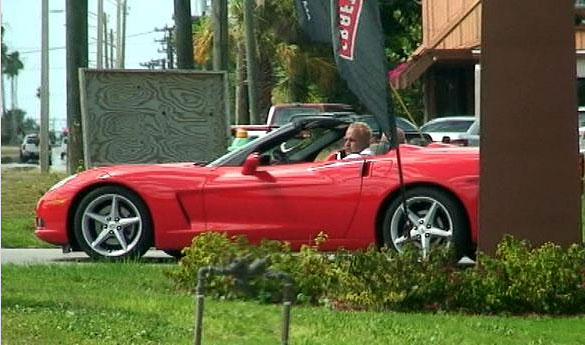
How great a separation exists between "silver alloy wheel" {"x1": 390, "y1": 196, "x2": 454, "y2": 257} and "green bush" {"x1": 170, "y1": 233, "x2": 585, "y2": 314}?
6.10 ft

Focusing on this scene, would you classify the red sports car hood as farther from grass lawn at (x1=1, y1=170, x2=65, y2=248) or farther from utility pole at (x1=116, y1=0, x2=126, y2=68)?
utility pole at (x1=116, y1=0, x2=126, y2=68)

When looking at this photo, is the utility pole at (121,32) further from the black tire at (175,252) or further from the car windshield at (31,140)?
the black tire at (175,252)

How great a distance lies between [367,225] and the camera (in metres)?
11.3

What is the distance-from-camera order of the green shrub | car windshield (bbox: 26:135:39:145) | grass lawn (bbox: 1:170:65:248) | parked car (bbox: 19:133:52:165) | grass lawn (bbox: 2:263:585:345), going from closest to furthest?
grass lawn (bbox: 2:263:585:345), the green shrub, grass lawn (bbox: 1:170:65:248), parked car (bbox: 19:133:52:165), car windshield (bbox: 26:135:39:145)

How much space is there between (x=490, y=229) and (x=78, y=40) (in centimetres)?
1437

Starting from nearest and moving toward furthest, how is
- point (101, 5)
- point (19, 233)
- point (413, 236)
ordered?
point (413, 236), point (19, 233), point (101, 5)

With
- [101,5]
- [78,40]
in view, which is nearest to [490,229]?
[78,40]

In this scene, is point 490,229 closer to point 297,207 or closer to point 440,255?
point 440,255

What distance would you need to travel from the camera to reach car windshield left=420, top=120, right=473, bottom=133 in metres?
29.7

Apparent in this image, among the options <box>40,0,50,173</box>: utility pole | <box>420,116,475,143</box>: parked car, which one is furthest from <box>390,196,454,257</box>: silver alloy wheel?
<box>40,0,50,173</box>: utility pole

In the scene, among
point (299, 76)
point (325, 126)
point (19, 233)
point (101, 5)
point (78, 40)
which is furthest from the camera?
point (101, 5)

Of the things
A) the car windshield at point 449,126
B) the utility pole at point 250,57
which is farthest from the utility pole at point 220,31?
the car windshield at point 449,126

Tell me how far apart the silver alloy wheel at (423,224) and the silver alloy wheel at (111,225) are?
2.22 m

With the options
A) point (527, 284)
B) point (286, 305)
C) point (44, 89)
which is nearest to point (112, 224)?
point (527, 284)
